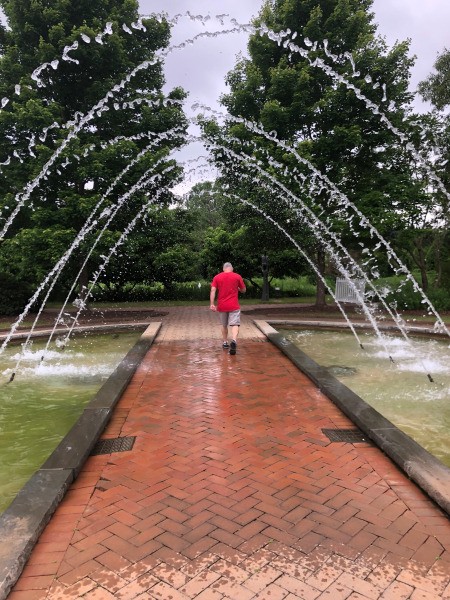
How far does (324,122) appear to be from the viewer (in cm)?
1678

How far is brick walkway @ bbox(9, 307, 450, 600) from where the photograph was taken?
2.34m

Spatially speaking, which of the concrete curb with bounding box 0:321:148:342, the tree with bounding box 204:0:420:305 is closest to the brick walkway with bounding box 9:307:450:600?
the concrete curb with bounding box 0:321:148:342

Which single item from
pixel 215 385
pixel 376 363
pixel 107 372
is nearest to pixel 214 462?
pixel 215 385

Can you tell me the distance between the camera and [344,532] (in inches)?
110

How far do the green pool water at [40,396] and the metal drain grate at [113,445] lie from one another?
20.7 inches

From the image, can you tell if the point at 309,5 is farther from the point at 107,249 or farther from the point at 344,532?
the point at 344,532

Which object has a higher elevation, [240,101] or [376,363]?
[240,101]

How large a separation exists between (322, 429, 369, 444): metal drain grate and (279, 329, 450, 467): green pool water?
0.60 metres

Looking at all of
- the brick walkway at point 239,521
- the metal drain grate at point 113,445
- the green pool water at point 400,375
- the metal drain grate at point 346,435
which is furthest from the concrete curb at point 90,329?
the metal drain grate at point 346,435

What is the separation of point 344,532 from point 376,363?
5.69 metres

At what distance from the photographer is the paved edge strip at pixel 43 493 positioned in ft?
8.02

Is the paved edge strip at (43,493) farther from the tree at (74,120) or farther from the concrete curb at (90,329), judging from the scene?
the tree at (74,120)

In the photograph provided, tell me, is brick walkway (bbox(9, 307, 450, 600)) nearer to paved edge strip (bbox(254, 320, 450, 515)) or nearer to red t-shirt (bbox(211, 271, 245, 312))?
paved edge strip (bbox(254, 320, 450, 515))

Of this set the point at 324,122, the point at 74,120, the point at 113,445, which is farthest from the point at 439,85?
the point at 113,445
